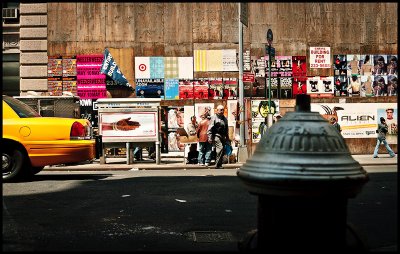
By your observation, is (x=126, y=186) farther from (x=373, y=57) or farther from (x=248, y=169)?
(x=373, y=57)

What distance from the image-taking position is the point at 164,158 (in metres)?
20.7

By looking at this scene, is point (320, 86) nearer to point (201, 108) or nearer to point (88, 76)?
point (201, 108)

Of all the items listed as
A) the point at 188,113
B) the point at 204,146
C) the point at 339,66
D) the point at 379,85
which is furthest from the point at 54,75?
the point at 379,85

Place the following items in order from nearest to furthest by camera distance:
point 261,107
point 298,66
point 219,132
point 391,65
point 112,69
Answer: point 219,132
point 112,69
point 261,107
point 298,66
point 391,65

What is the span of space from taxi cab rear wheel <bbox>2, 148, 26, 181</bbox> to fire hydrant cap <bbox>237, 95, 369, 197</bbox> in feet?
26.6

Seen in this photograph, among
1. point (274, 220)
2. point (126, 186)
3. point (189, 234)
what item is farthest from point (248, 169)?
point (126, 186)

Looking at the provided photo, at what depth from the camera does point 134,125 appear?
55.9 ft

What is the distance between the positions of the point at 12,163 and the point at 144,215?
4.51 m

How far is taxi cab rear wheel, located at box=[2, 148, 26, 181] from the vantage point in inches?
422

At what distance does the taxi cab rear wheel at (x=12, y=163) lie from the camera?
422 inches

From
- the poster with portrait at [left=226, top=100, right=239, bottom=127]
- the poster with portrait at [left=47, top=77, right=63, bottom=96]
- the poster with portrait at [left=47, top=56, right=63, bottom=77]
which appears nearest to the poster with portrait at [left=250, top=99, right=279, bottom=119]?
the poster with portrait at [left=226, top=100, right=239, bottom=127]

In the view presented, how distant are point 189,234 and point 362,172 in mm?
3259

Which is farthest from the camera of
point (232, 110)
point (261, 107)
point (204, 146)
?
point (261, 107)

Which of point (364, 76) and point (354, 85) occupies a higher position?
point (364, 76)
